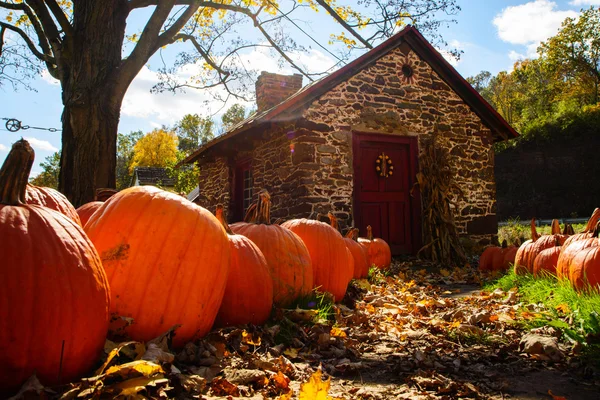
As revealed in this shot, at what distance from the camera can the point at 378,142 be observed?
417 inches

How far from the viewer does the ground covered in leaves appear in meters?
1.66

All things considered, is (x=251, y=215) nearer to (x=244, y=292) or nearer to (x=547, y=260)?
(x=244, y=292)

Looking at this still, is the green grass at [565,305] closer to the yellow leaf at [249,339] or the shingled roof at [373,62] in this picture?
the yellow leaf at [249,339]

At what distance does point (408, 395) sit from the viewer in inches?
80.8

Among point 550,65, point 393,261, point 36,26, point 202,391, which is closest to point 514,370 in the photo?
point 202,391

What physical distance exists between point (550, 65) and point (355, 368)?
4494cm

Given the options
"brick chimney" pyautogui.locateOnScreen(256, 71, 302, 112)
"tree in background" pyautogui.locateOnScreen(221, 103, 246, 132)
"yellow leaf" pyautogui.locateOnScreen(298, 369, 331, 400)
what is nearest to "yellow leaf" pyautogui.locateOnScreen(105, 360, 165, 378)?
"yellow leaf" pyautogui.locateOnScreen(298, 369, 331, 400)

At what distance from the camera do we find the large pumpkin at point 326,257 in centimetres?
414

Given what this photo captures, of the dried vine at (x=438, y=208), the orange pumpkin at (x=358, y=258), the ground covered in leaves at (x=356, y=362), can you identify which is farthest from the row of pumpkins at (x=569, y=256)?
the dried vine at (x=438, y=208)

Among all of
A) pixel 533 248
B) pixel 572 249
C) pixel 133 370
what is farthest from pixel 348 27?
pixel 133 370

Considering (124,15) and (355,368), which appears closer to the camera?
(355,368)

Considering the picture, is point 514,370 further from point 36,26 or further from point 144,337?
point 36,26

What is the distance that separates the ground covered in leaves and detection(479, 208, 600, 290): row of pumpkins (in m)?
0.45

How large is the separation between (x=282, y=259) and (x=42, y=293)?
1.98 meters
